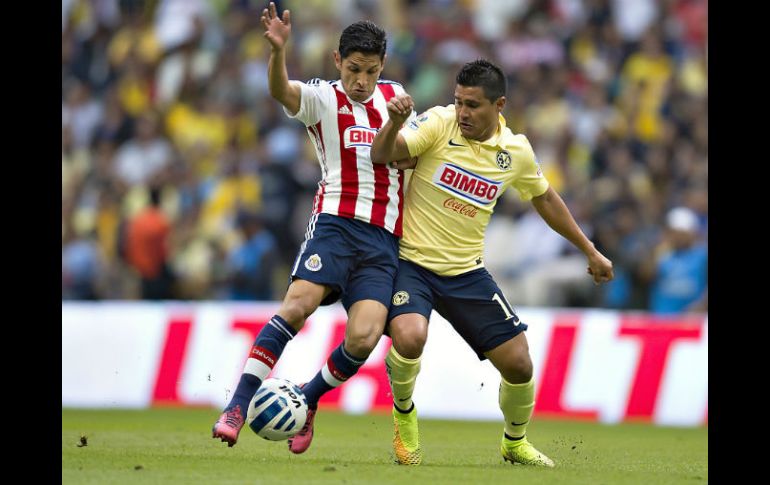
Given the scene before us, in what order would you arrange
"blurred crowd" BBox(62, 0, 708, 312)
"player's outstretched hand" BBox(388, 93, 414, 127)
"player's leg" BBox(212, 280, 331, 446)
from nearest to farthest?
"player's outstretched hand" BBox(388, 93, 414, 127) → "player's leg" BBox(212, 280, 331, 446) → "blurred crowd" BBox(62, 0, 708, 312)

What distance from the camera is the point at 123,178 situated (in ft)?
54.3

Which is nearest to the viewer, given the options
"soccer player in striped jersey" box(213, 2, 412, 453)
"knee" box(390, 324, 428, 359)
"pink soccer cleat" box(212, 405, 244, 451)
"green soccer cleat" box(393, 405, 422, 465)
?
"pink soccer cleat" box(212, 405, 244, 451)

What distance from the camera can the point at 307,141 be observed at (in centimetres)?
1616

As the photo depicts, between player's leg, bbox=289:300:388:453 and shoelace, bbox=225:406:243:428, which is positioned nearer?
shoelace, bbox=225:406:243:428

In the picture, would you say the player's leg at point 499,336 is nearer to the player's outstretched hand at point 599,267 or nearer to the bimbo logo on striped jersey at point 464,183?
the bimbo logo on striped jersey at point 464,183

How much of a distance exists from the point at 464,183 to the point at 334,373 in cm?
143

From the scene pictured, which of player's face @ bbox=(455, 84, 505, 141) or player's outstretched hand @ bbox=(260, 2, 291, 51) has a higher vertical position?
player's outstretched hand @ bbox=(260, 2, 291, 51)

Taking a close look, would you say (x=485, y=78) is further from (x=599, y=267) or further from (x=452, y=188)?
(x=599, y=267)

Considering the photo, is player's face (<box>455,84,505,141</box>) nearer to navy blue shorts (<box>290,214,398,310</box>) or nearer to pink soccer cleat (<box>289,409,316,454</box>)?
navy blue shorts (<box>290,214,398,310</box>)

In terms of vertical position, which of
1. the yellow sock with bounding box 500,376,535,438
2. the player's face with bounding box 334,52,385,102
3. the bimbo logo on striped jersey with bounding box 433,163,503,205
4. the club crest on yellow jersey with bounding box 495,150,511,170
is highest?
the player's face with bounding box 334,52,385,102

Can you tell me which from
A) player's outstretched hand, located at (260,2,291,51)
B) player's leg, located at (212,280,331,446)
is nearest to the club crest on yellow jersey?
player's leg, located at (212,280,331,446)

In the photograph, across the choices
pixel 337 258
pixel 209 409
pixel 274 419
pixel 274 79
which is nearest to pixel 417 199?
pixel 337 258

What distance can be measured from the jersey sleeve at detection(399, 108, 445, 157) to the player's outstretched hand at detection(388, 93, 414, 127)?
51 centimetres

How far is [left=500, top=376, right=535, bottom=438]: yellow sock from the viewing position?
26.7 feet
